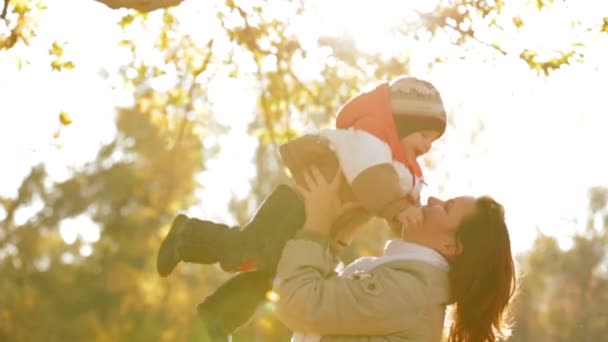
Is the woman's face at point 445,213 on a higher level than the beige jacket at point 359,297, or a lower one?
higher

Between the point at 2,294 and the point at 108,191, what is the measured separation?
819 cm

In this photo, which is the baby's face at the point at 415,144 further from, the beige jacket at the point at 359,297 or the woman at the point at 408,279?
the beige jacket at the point at 359,297

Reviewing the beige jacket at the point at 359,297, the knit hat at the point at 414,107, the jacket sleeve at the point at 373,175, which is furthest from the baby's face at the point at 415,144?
the beige jacket at the point at 359,297

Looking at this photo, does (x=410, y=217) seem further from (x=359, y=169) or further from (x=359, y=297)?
(x=359, y=297)

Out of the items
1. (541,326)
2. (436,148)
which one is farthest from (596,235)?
(436,148)

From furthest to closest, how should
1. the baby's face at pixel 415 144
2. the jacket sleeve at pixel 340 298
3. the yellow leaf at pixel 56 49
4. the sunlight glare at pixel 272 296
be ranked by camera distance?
the yellow leaf at pixel 56 49
the baby's face at pixel 415 144
the sunlight glare at pixel 272 296
the jacket sleeve at pixel 340 298

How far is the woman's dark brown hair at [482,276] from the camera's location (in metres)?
4.71

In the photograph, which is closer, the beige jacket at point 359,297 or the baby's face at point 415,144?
the beige jacket at point 359,297

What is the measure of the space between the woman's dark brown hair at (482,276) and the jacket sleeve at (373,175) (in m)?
0.33

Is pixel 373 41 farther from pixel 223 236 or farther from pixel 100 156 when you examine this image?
pixel 100 156

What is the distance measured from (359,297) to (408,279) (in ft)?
0.78

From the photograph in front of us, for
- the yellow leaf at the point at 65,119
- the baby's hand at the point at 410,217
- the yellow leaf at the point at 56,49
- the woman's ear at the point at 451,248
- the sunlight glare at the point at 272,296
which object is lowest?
the woman's ear at the point at 451,248

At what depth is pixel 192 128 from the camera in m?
12.5

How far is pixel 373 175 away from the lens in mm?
4656
